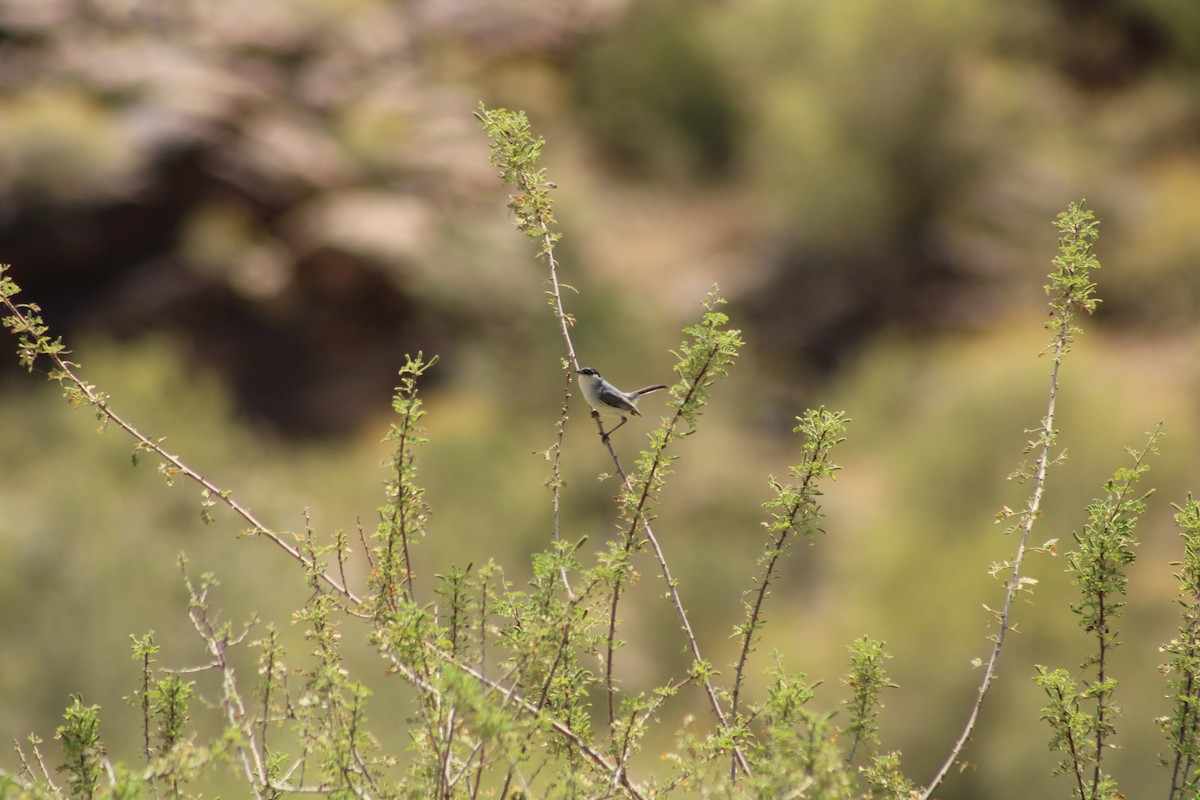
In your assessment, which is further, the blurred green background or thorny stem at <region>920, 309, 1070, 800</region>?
the blurred green background

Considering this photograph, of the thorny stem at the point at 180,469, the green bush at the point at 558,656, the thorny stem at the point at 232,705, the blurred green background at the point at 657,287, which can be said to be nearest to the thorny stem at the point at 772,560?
the green bush at the point at 558,656

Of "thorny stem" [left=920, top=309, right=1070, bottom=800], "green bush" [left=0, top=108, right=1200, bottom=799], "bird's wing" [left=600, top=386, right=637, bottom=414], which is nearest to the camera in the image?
"green bush" [left=0, top=108, right=1200, bottom=799]

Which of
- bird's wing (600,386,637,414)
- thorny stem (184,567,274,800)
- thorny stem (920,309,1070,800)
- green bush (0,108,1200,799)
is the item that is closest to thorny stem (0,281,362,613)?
green bush (0,108,1200,799)

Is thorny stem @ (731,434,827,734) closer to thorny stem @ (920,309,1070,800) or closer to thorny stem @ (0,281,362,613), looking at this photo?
thorny stem @ (920,309,1070,800)

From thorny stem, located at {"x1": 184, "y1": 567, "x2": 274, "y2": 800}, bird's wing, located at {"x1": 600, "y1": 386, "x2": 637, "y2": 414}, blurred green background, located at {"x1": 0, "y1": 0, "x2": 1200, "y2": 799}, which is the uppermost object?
blurred green background, located at {"x1": 0, "y1": 0, "x2": 1200, "y2": 799}

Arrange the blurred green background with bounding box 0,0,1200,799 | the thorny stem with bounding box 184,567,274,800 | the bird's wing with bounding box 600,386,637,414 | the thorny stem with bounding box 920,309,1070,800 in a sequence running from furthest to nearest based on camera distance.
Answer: the blurred green background with bounding box 0,0,1200,799 → the bird's wing with bounding box 600,386,637,414 → the thorny stem with bounding box 920,309,1070,800 → the thorny stem with bounding box 184,567,274,800

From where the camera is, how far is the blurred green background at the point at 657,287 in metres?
21.7

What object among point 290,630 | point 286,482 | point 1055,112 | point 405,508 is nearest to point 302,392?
point 286,482

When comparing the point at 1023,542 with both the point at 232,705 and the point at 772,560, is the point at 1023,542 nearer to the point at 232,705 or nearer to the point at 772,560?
the point at 772,560

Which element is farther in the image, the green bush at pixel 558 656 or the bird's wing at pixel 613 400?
the bird's wing at pixel 613 400

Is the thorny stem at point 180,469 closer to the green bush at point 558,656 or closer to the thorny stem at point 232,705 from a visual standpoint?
the green bush at point 558,656

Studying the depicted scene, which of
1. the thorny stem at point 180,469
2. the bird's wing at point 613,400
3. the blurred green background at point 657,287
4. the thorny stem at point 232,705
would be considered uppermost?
the blurred green background at point 657,287

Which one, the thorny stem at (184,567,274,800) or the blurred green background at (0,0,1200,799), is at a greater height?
the blurred green background at (0,0,1200,799)

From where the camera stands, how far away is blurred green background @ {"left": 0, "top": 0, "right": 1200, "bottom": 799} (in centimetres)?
2173
